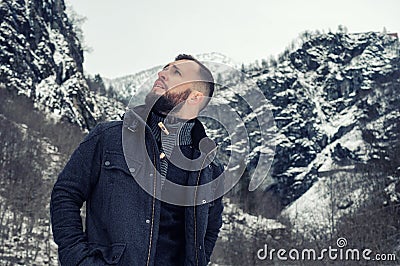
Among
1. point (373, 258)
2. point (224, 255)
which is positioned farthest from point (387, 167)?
point (373, 258)

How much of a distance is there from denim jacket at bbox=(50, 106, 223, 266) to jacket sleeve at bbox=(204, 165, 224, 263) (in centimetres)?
15

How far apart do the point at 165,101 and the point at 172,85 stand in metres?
0.07

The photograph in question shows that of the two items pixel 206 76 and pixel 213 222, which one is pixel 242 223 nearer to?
pixel 213 222

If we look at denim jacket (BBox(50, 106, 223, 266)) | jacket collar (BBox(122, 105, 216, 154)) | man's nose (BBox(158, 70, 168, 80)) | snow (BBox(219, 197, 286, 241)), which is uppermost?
snow (BBox(219, 197, 286, 241))

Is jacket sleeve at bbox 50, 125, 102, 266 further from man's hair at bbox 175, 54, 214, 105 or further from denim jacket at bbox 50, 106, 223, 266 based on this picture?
man's hair at bbox 175, 54, 214, 105

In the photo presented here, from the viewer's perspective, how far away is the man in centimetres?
192

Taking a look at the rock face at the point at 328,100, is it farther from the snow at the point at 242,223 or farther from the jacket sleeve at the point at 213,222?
the jacket sleeve at the point at 213,222

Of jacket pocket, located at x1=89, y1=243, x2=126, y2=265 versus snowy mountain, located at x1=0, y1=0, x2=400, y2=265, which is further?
snowy mountain, located at x1=0, y1=0, x2=400, y2=265

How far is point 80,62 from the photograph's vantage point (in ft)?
219

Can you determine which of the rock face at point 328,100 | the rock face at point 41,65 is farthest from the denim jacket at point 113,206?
the rock face at point 328,100

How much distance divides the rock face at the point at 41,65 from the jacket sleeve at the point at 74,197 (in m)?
50.7

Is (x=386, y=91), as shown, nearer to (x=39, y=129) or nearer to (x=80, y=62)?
(x=80, y=62)

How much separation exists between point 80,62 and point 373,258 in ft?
167

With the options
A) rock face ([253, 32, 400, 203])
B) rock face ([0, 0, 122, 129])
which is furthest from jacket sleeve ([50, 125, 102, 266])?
rock face ([253, 32, 400, 203])
